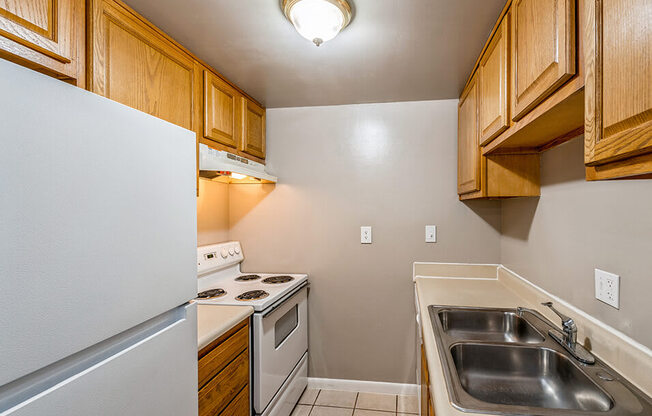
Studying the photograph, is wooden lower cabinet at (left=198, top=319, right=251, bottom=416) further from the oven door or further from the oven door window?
the oven door window

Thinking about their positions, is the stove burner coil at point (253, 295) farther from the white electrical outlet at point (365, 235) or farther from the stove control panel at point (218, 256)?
the white electrical outlet at point (365, 235)

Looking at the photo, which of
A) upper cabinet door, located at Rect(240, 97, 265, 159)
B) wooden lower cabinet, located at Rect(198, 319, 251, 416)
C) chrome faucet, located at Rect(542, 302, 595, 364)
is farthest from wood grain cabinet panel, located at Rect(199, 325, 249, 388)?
chrome faucet, located at Rect(542, 302, 595, 364)

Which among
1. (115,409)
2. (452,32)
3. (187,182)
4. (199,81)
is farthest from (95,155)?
(452,32)

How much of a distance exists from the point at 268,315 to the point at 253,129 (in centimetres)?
130

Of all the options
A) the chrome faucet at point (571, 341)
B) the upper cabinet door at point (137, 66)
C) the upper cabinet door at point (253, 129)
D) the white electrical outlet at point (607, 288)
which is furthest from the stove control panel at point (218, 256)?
the white electrical outlet at point (607, 288)

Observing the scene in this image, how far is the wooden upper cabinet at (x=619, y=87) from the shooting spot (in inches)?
21.3

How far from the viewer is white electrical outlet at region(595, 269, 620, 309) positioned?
105cm

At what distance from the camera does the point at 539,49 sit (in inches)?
37.0

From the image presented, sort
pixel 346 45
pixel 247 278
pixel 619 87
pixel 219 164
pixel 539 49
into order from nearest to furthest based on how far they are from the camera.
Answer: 1. pixel 619 87
2. pixel 539 49
3. pixel 346 45
4. pixel 219 164
5. pixel 247 278

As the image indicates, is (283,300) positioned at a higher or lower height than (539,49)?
lower

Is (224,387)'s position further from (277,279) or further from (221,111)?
(221,111)

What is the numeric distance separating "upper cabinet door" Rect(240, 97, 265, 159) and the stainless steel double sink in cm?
158

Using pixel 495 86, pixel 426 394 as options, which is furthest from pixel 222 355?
pixel 495 86

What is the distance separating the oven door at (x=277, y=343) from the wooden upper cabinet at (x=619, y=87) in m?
1.55
